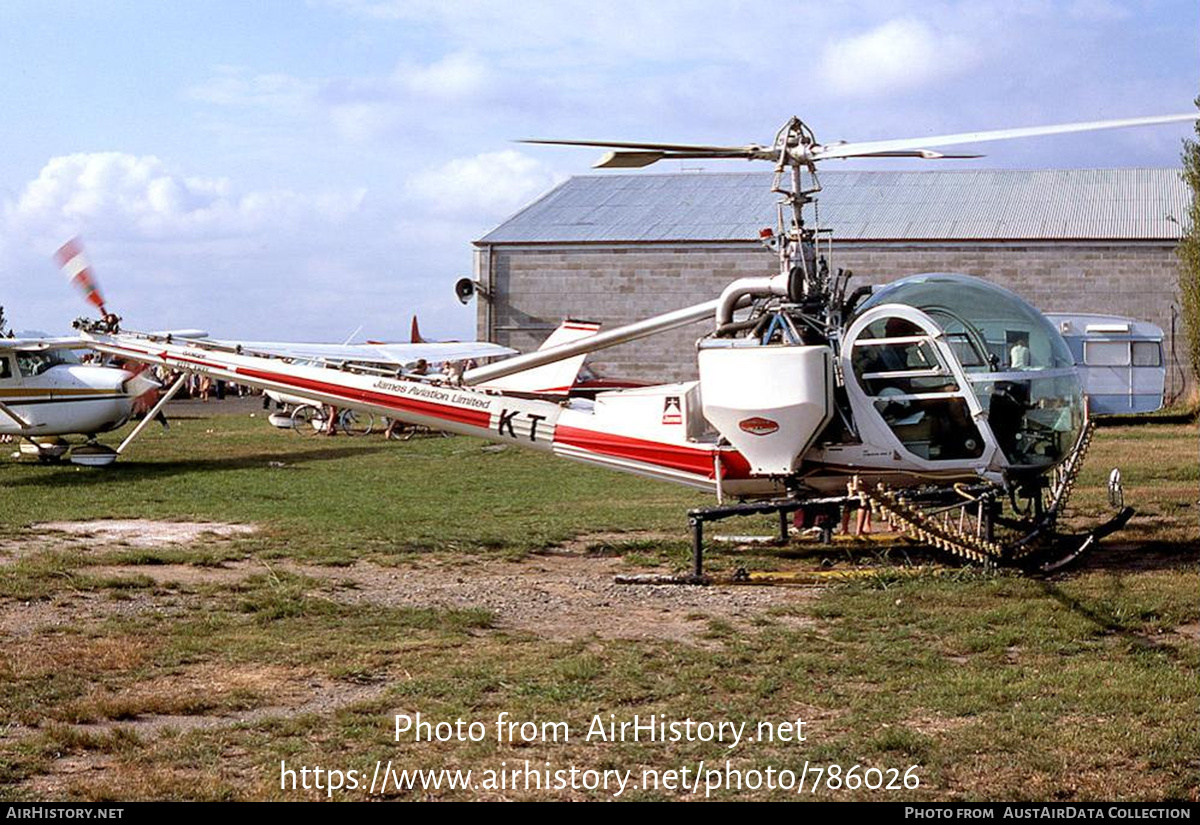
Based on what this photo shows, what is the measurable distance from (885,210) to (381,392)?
25577 millimetres

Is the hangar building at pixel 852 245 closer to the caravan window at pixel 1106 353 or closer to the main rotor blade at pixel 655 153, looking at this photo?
Answer: the caravan window at pixel 1106 353

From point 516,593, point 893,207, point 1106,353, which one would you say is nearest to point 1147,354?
point 1106,353

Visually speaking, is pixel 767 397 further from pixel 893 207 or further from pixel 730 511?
pixel 893 207

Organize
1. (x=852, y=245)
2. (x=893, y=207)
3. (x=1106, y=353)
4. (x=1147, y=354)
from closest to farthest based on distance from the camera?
(x=1106, y=353) → (x=1147, y=354) → (x=852, y=245) → (x=893, y=207)

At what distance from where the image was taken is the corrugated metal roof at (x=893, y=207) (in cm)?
3331

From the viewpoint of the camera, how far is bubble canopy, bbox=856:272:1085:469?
9.64 metres

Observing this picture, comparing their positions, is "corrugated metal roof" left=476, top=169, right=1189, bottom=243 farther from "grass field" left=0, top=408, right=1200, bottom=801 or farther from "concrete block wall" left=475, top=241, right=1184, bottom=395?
"grass field" left=0, top=408, right=1200, bottom=801

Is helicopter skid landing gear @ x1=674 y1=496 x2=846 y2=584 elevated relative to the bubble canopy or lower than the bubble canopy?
lower

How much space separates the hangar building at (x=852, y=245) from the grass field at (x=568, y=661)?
2025 centimetres

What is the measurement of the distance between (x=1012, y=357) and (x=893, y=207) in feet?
87.0

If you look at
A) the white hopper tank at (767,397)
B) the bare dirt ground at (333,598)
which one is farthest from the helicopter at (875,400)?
the bare dirt ground at (333,598)

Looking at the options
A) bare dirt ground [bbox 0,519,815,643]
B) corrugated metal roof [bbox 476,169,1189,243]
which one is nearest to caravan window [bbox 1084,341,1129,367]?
corrugated metal roof [bbox 476,169,1189,243]

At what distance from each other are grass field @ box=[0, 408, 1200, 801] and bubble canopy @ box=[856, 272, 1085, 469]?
3.30 ft

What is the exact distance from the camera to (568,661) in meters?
7.29
